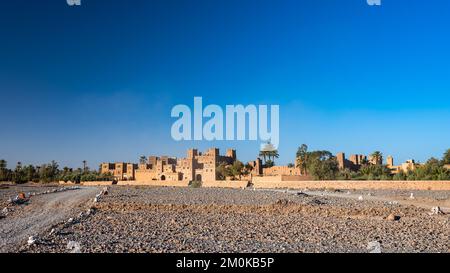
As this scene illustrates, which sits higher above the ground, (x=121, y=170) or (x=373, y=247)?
(x=121, y=170)

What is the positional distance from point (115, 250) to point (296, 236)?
16.1 ft

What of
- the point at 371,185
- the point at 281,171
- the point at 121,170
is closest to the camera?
the point at 371,185

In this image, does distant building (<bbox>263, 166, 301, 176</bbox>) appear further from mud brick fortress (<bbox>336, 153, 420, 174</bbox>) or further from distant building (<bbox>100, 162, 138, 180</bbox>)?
distant building (<bbox>100, 162, 138, 180</bbox>)

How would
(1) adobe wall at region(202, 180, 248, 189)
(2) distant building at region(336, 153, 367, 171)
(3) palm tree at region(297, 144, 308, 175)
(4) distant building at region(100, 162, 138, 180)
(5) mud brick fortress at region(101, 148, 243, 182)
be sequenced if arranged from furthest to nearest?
(4) distant building at region(100, 162, 138, 180) → (5) mud brick fortress at region(101, 148, 243, 182) → (2) distant building at region(336, 153, 367, 171) → (3) palm tree at region(297, 144, 308, 175) → (1) adobe wall at region(202, 180, 248, 189)

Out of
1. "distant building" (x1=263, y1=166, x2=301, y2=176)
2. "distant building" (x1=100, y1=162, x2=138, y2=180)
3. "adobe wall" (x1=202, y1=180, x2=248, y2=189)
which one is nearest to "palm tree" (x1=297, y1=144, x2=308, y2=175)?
"distant building" (x1=263, y1=166, x2=301, y2=176)

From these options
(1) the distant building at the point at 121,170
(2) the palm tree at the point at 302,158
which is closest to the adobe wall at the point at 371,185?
(2) the palm tree at the point at 302,158

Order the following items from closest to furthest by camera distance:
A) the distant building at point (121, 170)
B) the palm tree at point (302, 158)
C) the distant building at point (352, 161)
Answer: the palm tree at point (302, 158), the distant building at point (352, 161), the distant building at point (121, 170)

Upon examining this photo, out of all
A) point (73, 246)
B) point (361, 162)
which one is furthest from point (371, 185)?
point (361, 162)

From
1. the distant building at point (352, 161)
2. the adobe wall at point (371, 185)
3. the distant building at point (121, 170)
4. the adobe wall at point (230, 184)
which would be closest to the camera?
the adobe wall at point (371, 185)

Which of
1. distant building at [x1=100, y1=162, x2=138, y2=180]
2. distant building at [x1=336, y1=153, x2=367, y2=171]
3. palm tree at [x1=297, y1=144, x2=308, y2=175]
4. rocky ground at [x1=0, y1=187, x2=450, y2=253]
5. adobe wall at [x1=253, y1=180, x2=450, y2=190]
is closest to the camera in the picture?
rocky ground at [x1=0, y1=187, x2=450, y2=253]

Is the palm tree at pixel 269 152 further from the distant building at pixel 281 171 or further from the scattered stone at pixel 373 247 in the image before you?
the scattered stone at pixel 373 247

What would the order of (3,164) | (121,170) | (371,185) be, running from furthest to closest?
(121,170) < (3,164) < (371,185)

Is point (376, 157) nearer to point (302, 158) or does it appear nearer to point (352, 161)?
point (352, 161)

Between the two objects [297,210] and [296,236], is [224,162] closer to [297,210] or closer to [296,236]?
[297,210]
